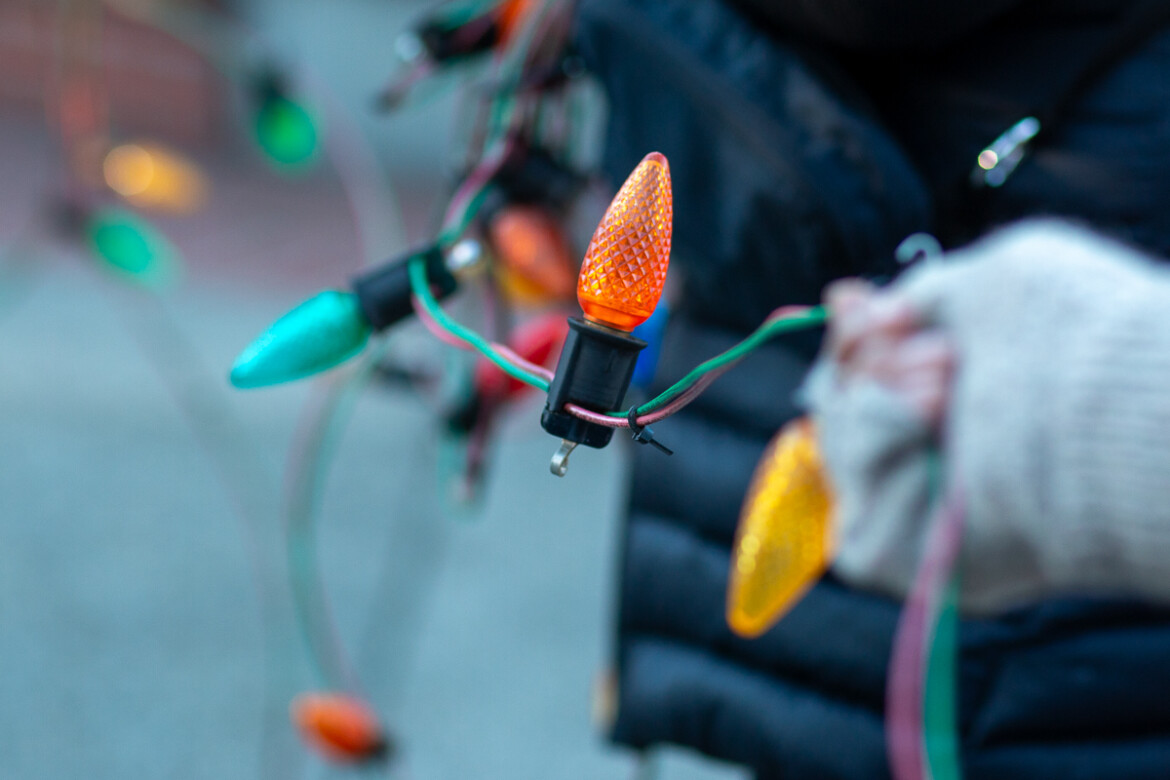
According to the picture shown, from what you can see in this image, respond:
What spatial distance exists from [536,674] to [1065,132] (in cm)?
→ 97

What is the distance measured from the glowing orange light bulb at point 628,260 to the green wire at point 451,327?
0.08ft

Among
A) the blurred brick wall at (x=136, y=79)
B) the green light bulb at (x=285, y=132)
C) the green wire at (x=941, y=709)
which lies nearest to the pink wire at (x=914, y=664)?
the green wire at (x=941, y=709)

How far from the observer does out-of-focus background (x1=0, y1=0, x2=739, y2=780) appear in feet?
3.14

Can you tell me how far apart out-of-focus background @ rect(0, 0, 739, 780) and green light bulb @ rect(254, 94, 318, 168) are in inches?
2.1

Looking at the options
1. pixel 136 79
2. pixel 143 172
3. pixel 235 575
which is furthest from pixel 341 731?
pixel 136 79

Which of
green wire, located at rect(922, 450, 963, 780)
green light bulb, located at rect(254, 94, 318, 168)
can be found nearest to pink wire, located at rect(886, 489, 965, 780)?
green wire, located at rect(922, 450, 963, 780)

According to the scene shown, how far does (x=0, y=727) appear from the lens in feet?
3.00

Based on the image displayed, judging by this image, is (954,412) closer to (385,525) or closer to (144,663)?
(144,663)

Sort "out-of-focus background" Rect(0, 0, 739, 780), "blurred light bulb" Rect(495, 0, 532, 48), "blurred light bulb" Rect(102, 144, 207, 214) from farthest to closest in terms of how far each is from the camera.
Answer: "out-of-focus background" Rect(0, 0, 739, 780) < "blurred light bulb" Rect(102, 144, 207, 214) < "blurred light bulb" Rect(495, 0, 532, 48)

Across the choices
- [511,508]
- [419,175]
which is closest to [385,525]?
[511,508]

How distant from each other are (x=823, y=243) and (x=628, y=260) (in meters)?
0.16

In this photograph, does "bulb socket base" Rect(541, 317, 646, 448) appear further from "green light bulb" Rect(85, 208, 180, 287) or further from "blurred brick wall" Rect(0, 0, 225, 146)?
"blurred brick wall" Rect(0, 0, 225, 146)

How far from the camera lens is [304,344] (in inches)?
7.6

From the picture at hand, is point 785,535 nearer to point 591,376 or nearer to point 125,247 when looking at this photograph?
point 591,376
